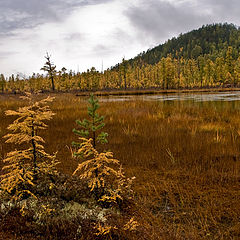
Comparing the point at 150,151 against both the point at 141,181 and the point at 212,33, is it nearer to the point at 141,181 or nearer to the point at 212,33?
the point at 141,181

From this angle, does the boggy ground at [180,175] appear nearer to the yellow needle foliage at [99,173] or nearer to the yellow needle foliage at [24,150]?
the yellow needle foliage at [99,173]

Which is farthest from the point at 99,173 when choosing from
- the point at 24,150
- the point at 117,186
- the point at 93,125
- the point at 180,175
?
the point at 180,175

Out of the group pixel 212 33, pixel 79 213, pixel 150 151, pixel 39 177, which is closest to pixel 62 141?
pixel 150 151

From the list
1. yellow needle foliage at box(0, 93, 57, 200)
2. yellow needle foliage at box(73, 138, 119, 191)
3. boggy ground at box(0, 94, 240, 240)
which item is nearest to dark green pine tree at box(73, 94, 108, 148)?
yellow needle foliage at box(73, 138, 119, 191)

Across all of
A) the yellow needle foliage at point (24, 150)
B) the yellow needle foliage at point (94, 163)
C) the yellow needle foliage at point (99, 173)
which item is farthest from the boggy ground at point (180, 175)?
the yellow needle foliage at point (24, 150)

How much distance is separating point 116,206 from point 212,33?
237303mm

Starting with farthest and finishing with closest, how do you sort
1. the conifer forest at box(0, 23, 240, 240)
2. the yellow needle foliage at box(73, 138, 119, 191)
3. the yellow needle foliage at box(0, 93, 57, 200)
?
the yellow needle foliage at box(0, 93, 57, 200) < the yellow needle foliage at box(73, 138, 119, 191) < the conifer forest at box(0, 23, 240, 240)

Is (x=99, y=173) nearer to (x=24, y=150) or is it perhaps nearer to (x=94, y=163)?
(x=94, y=163)

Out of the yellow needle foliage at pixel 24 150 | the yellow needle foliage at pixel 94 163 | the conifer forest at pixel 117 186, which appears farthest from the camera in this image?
the yellow needle foliage at pixel 24 150

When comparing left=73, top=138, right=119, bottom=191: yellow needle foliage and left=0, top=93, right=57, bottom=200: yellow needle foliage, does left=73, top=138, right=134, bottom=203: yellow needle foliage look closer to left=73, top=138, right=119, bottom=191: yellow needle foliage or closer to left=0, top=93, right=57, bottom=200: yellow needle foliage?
left=73, top=138, right=119, bottom=191: yellow needle foliage

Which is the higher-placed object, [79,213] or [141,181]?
[79,213]

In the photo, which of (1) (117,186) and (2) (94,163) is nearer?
(2) (94,163)

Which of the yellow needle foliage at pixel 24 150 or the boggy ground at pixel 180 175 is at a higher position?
the yellow needle foliage at pixel 24 150

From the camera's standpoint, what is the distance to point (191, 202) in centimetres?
329
